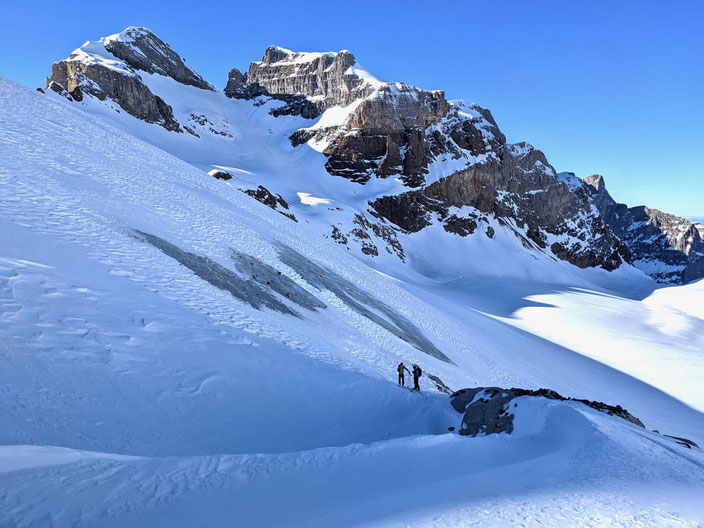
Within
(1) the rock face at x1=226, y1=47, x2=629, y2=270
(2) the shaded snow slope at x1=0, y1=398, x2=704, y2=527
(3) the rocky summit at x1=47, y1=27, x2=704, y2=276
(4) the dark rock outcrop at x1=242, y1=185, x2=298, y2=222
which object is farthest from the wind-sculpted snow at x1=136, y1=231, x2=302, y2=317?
(1) the rock face at x1=226, y1=47, x2=629, y2=270

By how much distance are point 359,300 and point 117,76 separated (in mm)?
96759

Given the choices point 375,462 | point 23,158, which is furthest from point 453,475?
point 23,158

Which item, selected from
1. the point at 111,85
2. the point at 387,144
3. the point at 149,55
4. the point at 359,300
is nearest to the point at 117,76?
the point at 111,85

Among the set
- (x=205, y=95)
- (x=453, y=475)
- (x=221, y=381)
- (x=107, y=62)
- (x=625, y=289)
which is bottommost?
Answer: (x=221, y=381)

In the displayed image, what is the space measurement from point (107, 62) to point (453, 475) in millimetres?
120831

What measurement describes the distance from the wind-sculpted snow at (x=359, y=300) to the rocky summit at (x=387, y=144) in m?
44.5

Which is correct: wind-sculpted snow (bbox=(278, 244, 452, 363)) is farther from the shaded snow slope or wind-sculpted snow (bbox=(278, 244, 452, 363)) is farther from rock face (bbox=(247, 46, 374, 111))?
rock face (bbox=(247, 46, 374, 111))

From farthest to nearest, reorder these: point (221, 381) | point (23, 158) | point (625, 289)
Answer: point (625, 289), point (23, 158), point (221, 381)

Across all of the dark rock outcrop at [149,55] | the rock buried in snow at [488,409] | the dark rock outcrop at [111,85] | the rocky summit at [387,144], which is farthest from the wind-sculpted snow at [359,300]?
the dark rock outcrop at [149,55]

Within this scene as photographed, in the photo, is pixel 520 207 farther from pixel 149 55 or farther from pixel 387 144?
pixel 149 55

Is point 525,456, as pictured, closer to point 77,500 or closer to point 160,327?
point 77,500

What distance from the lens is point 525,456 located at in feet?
24.0

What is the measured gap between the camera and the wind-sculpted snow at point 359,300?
71.6ft

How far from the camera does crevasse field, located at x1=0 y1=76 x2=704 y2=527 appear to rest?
16.5 feet
